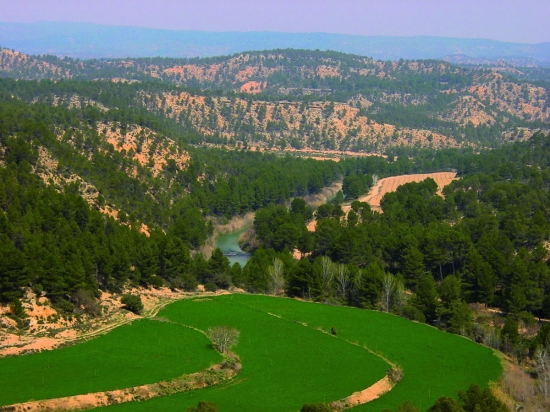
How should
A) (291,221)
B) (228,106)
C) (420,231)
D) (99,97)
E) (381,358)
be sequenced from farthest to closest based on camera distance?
(228,106) → (99,97) → (291,221) → (420,231) → (381,358)

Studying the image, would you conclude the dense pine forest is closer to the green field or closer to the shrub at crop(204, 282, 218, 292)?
the shrub at crop(204, 282, 218, 292)

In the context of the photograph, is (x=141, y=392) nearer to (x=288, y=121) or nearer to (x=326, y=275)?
(x=326, y=275)

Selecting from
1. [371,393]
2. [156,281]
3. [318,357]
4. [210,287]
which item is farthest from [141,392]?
[210,287]

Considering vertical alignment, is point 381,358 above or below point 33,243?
below

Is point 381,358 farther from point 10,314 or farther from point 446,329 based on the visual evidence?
point 10,314

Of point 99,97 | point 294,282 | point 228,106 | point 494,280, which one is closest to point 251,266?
point 294,282

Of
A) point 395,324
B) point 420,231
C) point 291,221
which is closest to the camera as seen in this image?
point 395,324
